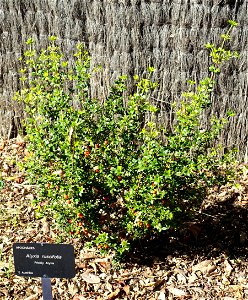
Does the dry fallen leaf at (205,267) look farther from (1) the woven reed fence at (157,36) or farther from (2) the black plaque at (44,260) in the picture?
(1) the woven reed fence at (157,36)

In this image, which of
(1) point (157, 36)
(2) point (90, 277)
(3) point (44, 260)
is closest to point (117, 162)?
(3) point (44, 260)

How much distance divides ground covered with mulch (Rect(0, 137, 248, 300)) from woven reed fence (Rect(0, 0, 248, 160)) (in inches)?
35.9

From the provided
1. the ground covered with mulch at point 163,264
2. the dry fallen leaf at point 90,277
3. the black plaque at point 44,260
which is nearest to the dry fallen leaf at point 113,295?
the ground covered with mulch at point 163,264

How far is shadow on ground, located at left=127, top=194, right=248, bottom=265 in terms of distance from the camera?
4.10 meters

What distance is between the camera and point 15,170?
5383 mm

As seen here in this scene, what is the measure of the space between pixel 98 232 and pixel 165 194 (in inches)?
23.8

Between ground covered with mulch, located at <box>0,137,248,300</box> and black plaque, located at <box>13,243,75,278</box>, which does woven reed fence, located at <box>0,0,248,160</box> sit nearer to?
ground covered with mulch, located at <box>0,137,248,300</box>

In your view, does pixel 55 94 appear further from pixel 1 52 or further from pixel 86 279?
pixel 1 52

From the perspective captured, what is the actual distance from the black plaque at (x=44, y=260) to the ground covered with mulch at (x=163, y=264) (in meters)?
0.73

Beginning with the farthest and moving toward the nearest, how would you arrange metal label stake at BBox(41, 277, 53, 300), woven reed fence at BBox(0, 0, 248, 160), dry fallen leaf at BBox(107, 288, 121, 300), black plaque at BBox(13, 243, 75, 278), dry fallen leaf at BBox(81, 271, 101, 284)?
1. woven reed fence at BBox(0, 0, 248, 160)
2. dry fallen leaf at BBox(81, 271, 101, 284)
3. dry fallen leaf at BBox(107, 288, 121, 300)
4. metal label stake at BBox(41, 277, 53, 300)
5. black plaque at BBox(13, 243, 75, 278)

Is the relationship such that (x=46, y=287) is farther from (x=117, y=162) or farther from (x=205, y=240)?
(x=205, y=240)

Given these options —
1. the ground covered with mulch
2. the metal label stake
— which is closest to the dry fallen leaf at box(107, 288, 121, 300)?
the ground covered with mulch

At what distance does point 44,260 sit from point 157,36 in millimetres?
2516

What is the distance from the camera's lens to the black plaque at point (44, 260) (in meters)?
3.05
